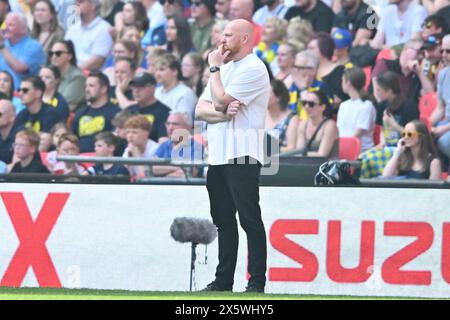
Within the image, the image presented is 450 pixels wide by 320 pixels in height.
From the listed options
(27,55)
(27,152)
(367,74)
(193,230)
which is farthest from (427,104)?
(27,55)

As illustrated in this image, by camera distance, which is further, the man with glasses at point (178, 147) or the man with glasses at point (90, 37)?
the man with glasses at point (90, 37)

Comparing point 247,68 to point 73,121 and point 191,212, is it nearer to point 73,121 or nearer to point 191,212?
point 191,212

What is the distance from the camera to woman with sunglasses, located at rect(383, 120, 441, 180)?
11844 mm

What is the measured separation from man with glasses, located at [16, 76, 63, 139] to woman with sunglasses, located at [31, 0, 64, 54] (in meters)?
0.83

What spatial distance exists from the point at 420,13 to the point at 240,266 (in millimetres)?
5013

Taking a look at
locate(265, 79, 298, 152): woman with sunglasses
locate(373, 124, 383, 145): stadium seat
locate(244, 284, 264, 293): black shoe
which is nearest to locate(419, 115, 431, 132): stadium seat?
locate(373, 124, 383, 145): stadium seat

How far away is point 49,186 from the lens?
31.9 ft

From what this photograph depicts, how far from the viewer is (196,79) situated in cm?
1405

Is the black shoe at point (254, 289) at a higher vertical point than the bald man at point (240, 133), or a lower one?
lower

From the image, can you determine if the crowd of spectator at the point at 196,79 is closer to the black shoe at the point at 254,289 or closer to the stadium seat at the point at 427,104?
the stadium seat at the point at 427,104

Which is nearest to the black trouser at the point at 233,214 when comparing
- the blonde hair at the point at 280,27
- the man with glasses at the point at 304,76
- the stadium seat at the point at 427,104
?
the stadium seat at the point at 427,104

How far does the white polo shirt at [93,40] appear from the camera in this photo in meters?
15.2

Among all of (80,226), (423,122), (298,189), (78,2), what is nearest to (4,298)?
(80,226)

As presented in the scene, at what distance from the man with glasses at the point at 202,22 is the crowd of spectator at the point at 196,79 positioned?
0.02m
